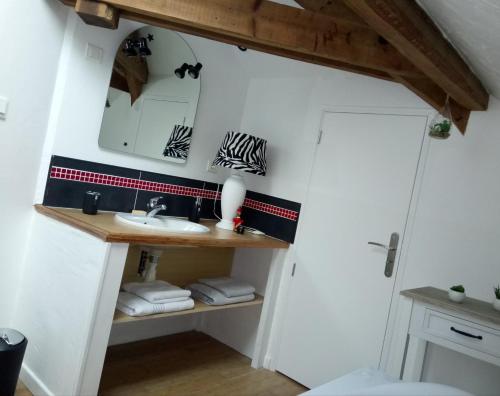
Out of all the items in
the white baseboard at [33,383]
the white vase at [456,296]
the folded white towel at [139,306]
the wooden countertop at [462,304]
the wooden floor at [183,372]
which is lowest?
the wooden floor at [183,372]

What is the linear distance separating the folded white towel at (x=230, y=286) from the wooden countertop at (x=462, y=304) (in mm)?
1175

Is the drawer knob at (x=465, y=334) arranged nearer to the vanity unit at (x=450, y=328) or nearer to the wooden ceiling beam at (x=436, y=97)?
the vanity unit at (x=450, y=328)

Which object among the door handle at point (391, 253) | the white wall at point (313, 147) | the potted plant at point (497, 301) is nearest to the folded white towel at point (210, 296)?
the white wall at point (313, 147)

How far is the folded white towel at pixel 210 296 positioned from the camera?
282cm

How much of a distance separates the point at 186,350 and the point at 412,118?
2222 mm

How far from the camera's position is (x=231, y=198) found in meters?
3.07

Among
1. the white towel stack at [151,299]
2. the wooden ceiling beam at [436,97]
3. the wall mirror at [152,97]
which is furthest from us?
the wall mirror at [152,97]

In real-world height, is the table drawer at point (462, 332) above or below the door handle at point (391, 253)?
below

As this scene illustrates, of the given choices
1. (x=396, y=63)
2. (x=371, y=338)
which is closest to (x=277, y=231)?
(x=371, y=338)

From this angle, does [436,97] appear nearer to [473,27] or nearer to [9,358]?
[473,27]

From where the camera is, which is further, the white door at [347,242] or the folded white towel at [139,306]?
the white door at [347,242]

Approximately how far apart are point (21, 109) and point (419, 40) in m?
1.92

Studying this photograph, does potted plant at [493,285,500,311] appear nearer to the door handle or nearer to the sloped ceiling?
the door handle

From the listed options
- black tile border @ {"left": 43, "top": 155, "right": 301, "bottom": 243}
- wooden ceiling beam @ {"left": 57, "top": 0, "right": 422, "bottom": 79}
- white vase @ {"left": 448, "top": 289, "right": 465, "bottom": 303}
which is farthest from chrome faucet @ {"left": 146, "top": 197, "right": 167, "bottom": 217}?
white vase @ {"left": 448, "top": 289, "right": 465, "bottom": 303}
